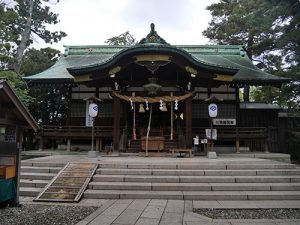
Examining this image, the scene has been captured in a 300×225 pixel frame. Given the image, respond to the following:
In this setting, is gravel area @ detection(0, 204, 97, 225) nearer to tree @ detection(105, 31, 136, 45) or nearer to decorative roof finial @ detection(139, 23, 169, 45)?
decorative roof finial @ detection(139, 23, 169, 45)

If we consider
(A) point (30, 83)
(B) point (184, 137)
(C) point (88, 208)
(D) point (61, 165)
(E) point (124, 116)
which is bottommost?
(C) point (88, 208)

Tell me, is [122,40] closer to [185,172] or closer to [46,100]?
[46,100]

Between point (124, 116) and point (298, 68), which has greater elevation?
point (298, 68)

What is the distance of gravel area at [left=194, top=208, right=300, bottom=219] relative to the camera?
Answer: 23.8 feet

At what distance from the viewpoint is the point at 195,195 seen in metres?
9.16

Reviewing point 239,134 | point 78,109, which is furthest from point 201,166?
point 78,109

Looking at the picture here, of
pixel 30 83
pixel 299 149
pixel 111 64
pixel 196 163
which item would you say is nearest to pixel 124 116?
pixel 111 64

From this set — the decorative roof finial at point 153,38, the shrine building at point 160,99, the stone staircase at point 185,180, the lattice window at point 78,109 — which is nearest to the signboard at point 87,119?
the shrine building at point 160,99

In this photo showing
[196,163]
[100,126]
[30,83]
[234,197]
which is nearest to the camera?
[234,197]

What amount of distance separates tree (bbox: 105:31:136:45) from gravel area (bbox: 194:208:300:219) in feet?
95.5

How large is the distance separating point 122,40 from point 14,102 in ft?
94.2

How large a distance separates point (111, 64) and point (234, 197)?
9.26 m

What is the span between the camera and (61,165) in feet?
38.5

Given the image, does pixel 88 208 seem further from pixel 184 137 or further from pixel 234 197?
pixel 184 137
